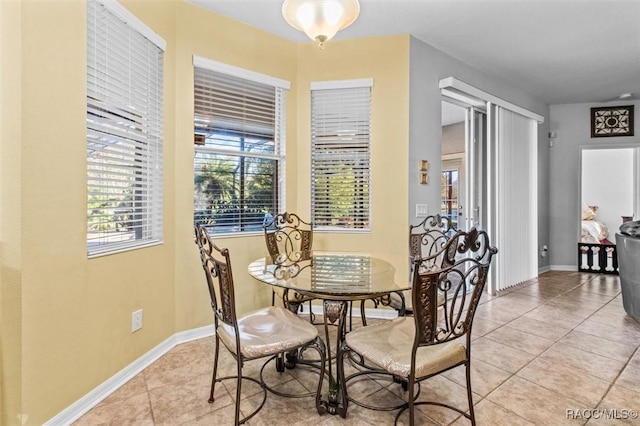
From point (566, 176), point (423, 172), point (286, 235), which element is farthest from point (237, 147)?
point (566, 176)

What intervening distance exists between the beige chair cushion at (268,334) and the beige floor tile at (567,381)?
1537 mm

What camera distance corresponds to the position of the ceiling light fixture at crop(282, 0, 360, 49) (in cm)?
165

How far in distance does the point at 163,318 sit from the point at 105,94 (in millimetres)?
1615

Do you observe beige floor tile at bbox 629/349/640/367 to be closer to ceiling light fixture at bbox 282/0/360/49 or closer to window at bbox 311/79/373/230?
window at bbox 311/79/373/230

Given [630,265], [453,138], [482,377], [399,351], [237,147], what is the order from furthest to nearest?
[453,138] → [630,265] → [237,147] → [482,377] → [399,351]

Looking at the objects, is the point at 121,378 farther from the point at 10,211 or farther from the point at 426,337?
the point at 426,337

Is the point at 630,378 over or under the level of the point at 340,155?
under

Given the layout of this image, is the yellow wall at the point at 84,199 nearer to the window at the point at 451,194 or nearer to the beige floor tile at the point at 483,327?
the beige floor tile at the point at 483,327

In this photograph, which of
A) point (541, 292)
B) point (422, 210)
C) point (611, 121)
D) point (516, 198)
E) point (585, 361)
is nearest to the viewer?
point (585, 361)

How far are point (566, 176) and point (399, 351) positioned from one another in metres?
5.47

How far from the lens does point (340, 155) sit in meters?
3.27

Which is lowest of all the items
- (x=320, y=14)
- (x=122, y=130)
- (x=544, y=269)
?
(x=544, y=269)

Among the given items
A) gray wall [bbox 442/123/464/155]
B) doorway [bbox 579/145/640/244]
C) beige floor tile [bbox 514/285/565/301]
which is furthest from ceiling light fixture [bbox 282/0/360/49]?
doorway [bbox 579/145/640/244]

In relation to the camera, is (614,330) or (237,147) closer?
(614,330)
